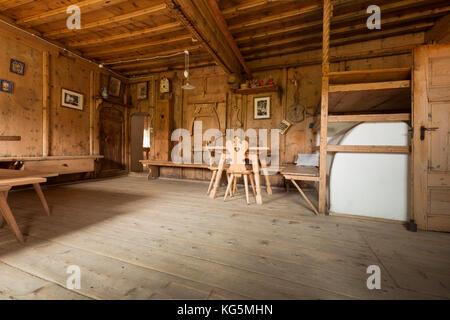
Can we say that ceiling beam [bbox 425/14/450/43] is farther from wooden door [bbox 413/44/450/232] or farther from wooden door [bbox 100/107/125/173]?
wooden door [bbox 100/107/125/173]

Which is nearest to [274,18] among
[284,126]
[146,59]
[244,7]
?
[244,7]

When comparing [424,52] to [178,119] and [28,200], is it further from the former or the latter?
[28,200]

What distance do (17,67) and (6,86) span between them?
53 cm

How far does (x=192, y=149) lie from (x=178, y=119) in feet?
3.71

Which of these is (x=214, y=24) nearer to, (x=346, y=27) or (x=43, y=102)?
(x=346, y=27)

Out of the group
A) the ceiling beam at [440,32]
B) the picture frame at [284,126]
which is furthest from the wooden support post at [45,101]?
the ceiling beam at [440,32]

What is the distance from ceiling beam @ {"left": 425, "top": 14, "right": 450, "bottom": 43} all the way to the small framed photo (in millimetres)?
8745

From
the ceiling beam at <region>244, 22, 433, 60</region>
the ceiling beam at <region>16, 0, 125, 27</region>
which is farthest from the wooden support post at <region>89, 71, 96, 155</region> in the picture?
the ceiling beam at <region>244, 22, 433, 60</region>

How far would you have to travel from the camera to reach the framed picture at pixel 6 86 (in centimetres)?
405

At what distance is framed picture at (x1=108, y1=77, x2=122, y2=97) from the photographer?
20.9 ft

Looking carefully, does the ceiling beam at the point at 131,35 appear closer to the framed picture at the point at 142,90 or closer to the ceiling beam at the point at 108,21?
the ceiling beam at the point at 108,21

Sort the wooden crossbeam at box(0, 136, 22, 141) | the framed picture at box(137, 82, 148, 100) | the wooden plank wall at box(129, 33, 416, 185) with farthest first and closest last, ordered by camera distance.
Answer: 1. the framed picture at box(137, 82, 148, 100)
2. the wooden plank wall at box(129, 33, 416, 185)
3. the wooden crossbeam at box(0, 136, 22, 141)

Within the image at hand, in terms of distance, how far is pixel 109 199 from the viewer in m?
3.36
